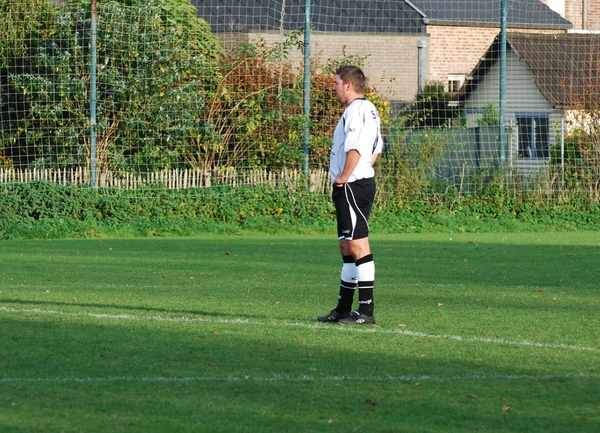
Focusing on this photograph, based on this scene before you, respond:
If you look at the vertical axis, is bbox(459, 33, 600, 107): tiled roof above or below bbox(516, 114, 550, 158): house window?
above

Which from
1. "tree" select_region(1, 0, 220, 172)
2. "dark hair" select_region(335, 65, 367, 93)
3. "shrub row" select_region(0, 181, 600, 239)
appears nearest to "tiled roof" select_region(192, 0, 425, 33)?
"tree" select_region(1, 0, 220, 172)

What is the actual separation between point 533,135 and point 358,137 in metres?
15.7

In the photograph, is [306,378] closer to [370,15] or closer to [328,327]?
[328,327]

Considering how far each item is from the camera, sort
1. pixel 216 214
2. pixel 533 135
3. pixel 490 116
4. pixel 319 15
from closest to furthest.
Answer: pixel 216 214 → pixel 533 135 → pixel 490 116 → pixel 319 15

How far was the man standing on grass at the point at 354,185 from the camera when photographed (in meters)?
7.38

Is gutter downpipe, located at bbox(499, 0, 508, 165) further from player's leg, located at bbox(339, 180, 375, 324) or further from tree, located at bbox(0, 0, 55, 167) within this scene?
player's leg, located at bbox(339, 180, 375, 324)

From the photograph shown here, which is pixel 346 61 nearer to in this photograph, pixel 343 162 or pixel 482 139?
pixel 482 139

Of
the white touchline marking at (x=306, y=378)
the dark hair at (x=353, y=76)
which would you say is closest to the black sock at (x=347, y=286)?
the dark hair at (x=353, y=76)

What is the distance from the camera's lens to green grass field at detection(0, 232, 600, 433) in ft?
15.3

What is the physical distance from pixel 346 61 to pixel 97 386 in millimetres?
15938

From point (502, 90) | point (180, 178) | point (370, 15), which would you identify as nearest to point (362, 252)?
point (180, 178)

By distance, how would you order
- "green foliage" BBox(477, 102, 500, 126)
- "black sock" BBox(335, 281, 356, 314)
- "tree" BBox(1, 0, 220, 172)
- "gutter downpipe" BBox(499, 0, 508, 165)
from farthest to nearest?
"green foliage" BBox(477, 102, 500, 126)
"gutter downpipe" BBox(499, 0, 508, 165)
"tree" BBox(1, 0, 220, 172)
"black sock" BBox(335, 281, 356, 314)

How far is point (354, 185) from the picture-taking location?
24.5ft

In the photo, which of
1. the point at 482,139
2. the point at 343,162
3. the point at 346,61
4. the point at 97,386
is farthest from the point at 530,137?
the point at 97,386
